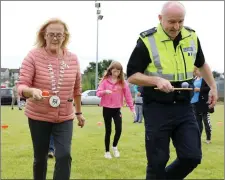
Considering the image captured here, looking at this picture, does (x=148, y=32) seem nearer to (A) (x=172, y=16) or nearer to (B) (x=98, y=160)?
(A) (x=172, y=16)

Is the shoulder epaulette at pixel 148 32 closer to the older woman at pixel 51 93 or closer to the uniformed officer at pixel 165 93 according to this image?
the uniformed officer at pixel 165 93

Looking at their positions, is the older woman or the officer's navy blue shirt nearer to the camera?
the officer's navy blue shirt

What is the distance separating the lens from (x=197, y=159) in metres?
4.12

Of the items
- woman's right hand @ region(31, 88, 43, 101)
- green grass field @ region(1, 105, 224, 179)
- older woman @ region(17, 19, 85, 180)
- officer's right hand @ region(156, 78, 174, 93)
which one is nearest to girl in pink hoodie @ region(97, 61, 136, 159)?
green grass field @ region(1, 105, 224, 179)

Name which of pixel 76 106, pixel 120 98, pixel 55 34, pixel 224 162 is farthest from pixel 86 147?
pixel 55 34

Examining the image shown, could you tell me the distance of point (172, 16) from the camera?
401 cm

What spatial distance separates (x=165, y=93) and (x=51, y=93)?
125cm

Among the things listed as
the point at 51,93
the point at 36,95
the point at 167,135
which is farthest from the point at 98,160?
the point at 36,95

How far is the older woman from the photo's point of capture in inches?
181

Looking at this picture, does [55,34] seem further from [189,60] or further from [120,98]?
[120,98]

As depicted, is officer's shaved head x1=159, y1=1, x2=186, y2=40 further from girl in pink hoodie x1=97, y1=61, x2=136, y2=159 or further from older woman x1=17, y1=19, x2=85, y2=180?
girl in pink hoodie x1=97, y1=61, x2=136, y2=159

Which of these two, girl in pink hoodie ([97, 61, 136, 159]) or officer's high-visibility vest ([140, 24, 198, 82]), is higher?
officer's high-visibility vest ([140, 24, 198, 82])

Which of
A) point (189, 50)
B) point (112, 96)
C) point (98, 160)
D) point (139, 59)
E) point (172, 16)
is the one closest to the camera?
point (172, 16)

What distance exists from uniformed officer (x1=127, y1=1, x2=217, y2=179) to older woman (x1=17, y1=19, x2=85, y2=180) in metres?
0.87
